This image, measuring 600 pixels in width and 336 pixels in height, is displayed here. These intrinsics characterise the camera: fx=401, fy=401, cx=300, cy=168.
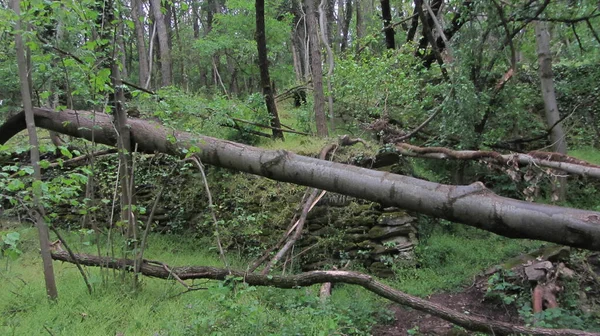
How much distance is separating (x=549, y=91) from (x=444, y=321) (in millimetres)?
5596

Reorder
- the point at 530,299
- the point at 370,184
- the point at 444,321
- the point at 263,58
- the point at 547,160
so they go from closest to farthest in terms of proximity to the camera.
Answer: the point at 370,184
the point at 444,321
the point at 530,299
the point at 547,160
the point at 263,58

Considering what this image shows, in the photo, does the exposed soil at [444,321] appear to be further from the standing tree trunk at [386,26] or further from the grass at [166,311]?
the standing tree trunk at [386,26]

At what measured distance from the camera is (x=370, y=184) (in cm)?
322

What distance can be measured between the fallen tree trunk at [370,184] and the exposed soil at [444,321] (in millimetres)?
2170

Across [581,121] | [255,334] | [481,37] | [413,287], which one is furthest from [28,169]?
[581,121]

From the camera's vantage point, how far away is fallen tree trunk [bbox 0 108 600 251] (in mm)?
2607

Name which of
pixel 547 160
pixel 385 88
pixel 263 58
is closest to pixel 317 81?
pixel 263 58

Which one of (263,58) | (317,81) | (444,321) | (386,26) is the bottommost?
A: (444,321)

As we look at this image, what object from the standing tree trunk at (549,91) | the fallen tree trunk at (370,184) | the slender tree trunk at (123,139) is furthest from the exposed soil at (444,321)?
the standing tree trunk at (549,91)

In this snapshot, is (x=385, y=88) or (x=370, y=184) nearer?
(x=370, y=184)

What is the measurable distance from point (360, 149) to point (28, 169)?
566 centimetres

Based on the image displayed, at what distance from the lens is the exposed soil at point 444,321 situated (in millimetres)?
4672

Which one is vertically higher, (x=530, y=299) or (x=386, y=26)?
(x=386, y=26)

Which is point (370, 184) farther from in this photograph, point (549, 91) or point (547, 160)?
point (549, 91)
